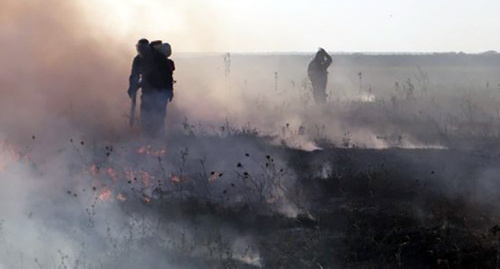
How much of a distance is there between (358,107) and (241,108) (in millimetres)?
3005

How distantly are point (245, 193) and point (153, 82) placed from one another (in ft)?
12.5

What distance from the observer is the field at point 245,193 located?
7488 mm

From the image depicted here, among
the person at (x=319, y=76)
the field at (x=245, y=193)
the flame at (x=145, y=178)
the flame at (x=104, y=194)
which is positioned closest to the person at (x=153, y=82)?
the field at (x=245, y=193)

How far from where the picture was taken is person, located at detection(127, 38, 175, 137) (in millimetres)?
12320

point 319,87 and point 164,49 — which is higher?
point 164,49

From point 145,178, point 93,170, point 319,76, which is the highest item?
point 319,76

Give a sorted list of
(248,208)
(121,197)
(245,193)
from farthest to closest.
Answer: (245,193)
(121,197)
(248,208)

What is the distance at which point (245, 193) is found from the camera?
30.9ft

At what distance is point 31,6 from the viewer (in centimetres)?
1547

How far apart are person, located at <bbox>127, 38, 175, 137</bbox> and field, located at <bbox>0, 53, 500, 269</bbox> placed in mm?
490

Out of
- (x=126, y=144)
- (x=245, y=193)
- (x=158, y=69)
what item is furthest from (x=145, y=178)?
(x=158, y=69)

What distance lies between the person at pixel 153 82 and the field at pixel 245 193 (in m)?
0.49

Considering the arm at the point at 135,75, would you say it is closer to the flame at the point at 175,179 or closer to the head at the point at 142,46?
the head at the point at 142,46

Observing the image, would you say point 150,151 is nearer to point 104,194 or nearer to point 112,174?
point 112,174
